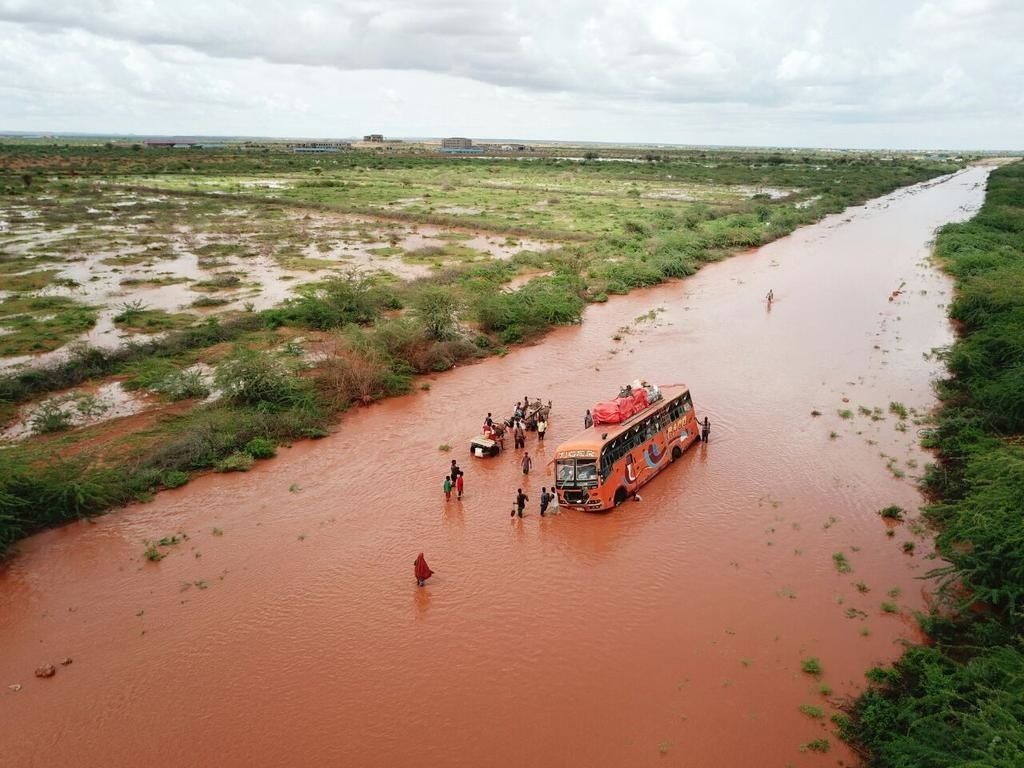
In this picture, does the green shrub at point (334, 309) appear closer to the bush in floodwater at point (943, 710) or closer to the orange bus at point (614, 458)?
the orange bus at point (614, 458)

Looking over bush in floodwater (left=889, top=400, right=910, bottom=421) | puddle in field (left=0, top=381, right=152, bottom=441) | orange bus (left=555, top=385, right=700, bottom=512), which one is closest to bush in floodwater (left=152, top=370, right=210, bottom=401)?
puddle in field (left=0, top=381, right=152, bottom=441)

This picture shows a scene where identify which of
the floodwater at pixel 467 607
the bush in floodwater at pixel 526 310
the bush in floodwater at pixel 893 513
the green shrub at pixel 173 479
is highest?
the bush in floodwater at pixel 526 310

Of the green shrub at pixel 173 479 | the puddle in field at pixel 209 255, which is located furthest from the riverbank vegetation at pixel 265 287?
the puddle in field at pixel 209 255

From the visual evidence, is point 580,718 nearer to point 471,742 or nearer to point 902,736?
point 471,742

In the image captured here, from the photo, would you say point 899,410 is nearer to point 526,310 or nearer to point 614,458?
point 614,458

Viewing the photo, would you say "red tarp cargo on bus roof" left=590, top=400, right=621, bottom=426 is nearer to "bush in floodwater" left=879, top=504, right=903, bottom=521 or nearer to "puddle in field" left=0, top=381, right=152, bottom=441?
"bush in floodwater" left=879, top=504, right=903, bottom=521

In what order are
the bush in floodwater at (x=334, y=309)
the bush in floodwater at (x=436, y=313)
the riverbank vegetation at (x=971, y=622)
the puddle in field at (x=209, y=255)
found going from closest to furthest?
the riverbank vegetation at (x=971, y=622) < the bush in floodwater at (x=436, y=313) < the bush in floodwater at (x=334, y=309) < the puddle in field at (x=209, y=255)

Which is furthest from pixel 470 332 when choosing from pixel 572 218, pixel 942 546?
pixel 572 218
